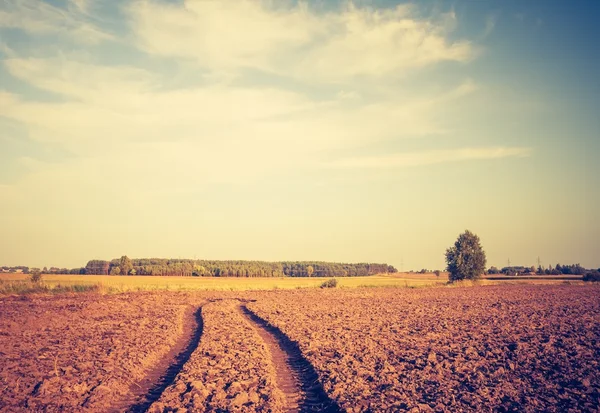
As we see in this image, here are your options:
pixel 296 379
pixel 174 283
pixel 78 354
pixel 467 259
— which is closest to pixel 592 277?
pixel 467 259

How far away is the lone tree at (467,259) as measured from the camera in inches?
2657

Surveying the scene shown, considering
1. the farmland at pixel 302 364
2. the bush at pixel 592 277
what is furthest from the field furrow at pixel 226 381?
the bush at pixel 592 277

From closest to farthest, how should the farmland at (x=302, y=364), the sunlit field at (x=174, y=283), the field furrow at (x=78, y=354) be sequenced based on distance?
the farmland at (x=302, y=364)
the field furrow at (x=78, y=354)
the sunlit field at (x=174, y=283)

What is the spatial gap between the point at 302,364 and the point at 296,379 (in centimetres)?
167

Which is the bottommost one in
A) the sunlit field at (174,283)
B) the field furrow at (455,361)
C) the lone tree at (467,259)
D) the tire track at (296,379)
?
the sunlit field at (174,283)

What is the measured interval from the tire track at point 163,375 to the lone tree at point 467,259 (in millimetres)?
58778

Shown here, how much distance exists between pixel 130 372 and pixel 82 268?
128741 millimetres

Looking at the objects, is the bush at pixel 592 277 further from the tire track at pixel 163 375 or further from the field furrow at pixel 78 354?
the tire track at pixel 163 375

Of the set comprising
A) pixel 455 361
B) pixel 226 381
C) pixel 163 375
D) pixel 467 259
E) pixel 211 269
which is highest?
pixel 467 259

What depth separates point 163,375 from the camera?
456 inches

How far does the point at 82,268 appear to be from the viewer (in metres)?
123

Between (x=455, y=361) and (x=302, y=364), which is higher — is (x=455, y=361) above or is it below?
above

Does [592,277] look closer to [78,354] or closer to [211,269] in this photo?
[78,354]

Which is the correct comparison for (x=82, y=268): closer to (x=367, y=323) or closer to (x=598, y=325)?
(x=367, y=323)
